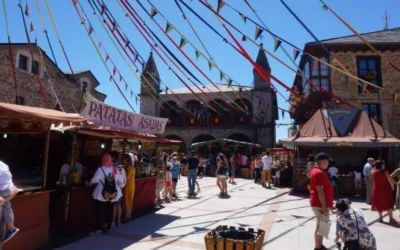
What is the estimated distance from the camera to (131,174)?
8.24 metres

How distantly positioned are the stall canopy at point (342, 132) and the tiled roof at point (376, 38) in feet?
21.1

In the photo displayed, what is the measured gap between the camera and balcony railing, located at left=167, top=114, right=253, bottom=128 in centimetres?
3176

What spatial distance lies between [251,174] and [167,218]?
14155mm

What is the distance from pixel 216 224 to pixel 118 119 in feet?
11.8

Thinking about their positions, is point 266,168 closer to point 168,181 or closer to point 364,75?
point 168,181

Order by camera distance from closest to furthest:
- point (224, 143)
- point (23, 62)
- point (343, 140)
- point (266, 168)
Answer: point (343, 140) < point (266, 168) < point (23, 62) < point (224, 143)

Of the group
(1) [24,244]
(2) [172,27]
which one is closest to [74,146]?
(1) [24,244]

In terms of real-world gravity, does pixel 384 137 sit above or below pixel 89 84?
below

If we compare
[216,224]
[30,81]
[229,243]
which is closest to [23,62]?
[30,81]

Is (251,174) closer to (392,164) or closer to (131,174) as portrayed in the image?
(392,164)

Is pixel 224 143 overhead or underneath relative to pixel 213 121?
underneath

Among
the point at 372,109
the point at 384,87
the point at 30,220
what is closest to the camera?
the point at 30,220

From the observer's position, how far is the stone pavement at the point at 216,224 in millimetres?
6062

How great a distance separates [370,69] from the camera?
2070cm
